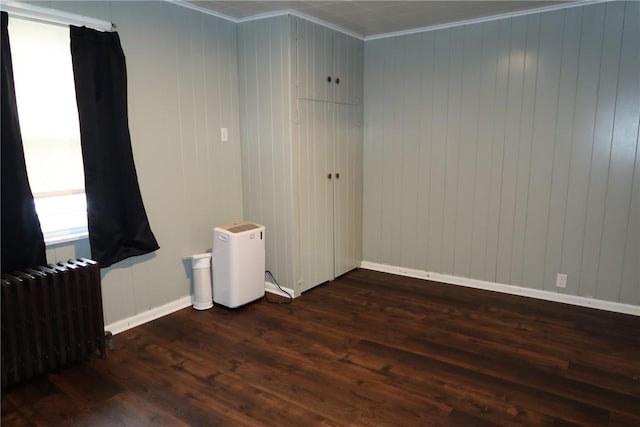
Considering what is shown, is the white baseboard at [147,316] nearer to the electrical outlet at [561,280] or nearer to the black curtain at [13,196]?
the black curtain at [13,196]

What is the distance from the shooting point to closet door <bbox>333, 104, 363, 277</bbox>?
13.8 feet

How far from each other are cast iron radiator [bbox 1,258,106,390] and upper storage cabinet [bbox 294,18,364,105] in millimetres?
2146

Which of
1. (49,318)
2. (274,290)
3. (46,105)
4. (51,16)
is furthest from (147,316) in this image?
(51,16)

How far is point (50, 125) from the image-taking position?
2.76m

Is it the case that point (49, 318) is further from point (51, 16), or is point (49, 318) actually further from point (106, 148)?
point (51, 16)

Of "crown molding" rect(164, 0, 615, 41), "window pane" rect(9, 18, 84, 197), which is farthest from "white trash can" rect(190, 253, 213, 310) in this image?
"crown molding" rect(164, 0, 615, 41)

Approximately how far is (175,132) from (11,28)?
1.17 m

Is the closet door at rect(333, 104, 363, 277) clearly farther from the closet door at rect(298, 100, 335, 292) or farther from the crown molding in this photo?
the crown molding

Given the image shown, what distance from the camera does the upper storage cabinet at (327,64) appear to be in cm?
366

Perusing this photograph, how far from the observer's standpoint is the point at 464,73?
391 centimetres

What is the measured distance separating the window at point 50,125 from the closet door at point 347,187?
7.11 ft

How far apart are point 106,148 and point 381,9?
2.31m

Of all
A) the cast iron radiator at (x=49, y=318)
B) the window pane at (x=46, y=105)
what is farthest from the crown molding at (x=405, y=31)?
the cast iron radiator at (x=49, y=318)

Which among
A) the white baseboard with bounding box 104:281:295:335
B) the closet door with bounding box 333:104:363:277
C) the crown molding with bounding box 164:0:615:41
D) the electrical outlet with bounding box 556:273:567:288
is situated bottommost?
the white baseboard with bounding box 104:281:295:335
